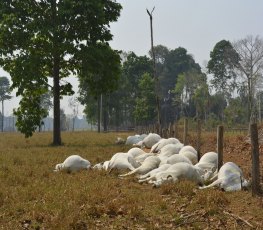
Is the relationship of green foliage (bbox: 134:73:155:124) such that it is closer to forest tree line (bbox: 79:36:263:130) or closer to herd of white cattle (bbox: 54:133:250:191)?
forest tree line (bbox: 79:36:263:130)

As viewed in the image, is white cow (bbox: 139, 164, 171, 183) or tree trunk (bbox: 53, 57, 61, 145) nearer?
white cow (bbox: 139, 164, 171, 183)

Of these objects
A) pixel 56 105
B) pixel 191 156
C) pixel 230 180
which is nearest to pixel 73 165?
pixel 191 156

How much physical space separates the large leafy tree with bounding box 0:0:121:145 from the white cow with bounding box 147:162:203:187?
59.9 ft

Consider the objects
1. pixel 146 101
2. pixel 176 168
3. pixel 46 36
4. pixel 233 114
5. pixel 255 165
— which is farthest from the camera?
pixel 146 101

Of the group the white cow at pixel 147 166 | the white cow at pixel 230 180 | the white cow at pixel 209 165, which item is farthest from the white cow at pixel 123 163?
the white cow at pixel 230 180

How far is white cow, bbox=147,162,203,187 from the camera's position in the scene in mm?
11331

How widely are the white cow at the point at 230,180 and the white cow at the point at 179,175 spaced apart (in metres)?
0.67

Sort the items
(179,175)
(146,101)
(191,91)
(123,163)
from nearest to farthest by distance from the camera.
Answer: (179,175), (123,163), (146,101), (191,91)

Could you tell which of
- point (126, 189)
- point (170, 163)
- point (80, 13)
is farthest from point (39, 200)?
point (80, 13)

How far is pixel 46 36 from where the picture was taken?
28562 millimetres

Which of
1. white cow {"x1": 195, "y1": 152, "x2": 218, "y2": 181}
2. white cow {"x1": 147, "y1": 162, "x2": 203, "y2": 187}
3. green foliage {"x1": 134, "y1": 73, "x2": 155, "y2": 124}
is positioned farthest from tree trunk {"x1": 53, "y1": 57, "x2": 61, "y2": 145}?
green foliage {"x1": 134, "y1": 73, "x2": 155, "y2": 124}

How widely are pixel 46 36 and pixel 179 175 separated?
65.0ft

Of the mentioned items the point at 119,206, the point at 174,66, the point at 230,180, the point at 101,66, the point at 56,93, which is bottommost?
the point at 119,206

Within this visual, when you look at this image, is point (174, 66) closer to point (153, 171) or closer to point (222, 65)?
point (222, 65)
